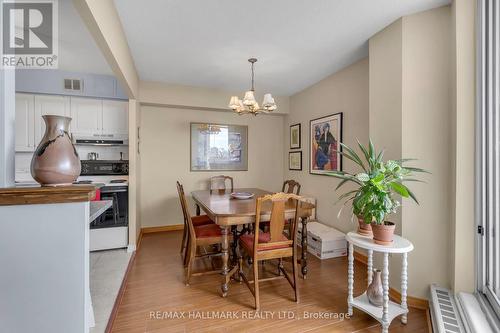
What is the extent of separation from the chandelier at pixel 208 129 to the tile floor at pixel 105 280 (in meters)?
2.34

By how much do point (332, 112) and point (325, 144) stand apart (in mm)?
496

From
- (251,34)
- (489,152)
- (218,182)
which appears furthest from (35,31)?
(489,152)

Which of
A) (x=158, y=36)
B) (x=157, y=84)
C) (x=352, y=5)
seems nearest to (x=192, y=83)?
(x=157, y=84)

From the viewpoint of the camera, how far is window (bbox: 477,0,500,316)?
5.24 feet

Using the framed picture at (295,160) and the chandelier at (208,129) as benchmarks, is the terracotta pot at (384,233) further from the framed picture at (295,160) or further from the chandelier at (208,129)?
the chandelier at (208,129)

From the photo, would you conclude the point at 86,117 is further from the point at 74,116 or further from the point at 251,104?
the point at 251,104

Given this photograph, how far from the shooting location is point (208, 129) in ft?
14.6

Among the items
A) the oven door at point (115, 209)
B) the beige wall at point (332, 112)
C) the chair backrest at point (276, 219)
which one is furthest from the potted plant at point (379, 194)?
the oven door at point (115, 209)

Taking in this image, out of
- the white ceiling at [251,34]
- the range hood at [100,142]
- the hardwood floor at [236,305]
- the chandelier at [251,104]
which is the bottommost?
the hardwood floor at [236,305]

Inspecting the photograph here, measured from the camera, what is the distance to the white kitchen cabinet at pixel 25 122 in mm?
3197

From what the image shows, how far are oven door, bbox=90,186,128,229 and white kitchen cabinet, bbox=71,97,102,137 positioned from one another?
3.10 feet

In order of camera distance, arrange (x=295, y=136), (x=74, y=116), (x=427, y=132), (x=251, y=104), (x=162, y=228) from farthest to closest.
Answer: (x=295, y=136), (x=162, y=228), (x=74, y=116), (x=251, y=104), (x=427, y=132)

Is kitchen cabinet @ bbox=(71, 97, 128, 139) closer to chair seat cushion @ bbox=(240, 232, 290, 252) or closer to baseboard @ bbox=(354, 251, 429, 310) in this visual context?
chair seat cushion @ bbox=(240, 232, 290, 252)

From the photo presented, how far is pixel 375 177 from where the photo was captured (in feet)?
5.50
